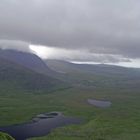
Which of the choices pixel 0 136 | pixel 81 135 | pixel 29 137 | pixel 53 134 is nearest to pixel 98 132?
pixel 81 135

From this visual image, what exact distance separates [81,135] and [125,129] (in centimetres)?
3428

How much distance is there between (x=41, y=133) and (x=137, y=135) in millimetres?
53961

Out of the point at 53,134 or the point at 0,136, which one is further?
the point at 53,134

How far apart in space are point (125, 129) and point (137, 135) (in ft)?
66.8

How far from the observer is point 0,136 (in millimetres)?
122938

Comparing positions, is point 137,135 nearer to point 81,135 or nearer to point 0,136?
point 81,135

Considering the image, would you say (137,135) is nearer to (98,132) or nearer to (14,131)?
(98,132)

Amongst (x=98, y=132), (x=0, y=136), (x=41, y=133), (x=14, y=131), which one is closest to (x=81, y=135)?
(x=98, y=132)

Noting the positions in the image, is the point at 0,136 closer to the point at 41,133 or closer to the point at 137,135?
the point at 41,133

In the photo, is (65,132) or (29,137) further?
(65,132)

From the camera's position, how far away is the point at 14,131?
19475 cm

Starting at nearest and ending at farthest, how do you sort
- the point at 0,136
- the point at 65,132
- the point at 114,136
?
the point at 0,136, the point at 114,136, the point at 65,132

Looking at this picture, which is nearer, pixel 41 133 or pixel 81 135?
pixel 81 135

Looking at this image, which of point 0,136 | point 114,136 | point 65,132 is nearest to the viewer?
point 0,136
